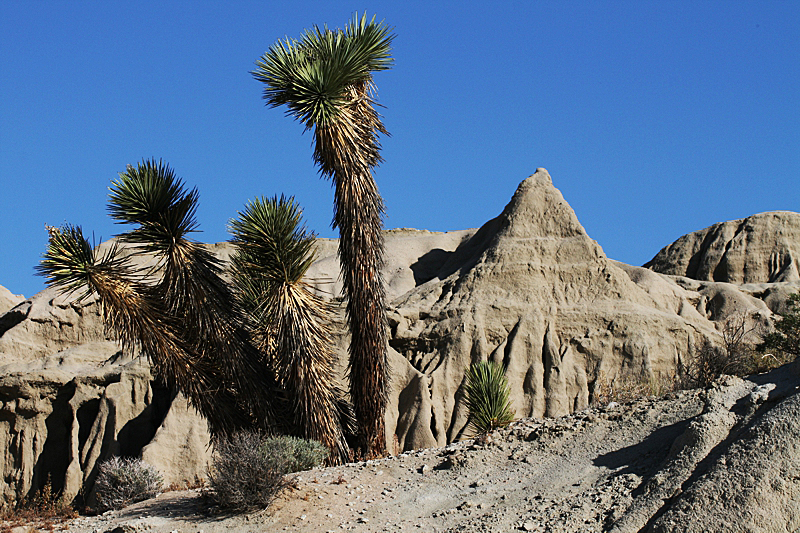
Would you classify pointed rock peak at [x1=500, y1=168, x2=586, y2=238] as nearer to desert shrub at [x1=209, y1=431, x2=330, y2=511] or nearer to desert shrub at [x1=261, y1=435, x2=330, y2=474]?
desert shrub at [x1=261, y1=435, x2=330, y2=474]

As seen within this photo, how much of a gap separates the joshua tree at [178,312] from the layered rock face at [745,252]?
27682 millimetres

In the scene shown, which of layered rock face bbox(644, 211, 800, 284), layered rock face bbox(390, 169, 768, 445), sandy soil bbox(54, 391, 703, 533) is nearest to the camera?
sandy soil bbox(54, 391, 703, 533)

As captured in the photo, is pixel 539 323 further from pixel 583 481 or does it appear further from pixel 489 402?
pixel 583 481

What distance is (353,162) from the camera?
623 inches

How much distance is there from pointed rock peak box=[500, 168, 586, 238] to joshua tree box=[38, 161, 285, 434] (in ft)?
39.1

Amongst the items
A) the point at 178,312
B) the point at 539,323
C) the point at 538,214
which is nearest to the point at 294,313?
the point at 178,312

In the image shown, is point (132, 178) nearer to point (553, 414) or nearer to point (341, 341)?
point (341, 341)

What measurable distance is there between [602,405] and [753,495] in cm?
433

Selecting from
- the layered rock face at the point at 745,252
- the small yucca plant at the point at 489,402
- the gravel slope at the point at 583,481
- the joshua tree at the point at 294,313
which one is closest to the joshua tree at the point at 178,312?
the joshua tree at the point at 294,313

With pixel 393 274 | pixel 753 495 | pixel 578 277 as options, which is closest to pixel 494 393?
pixel 753 495

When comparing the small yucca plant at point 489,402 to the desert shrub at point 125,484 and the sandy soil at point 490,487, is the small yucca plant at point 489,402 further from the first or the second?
the desert shrub at point 125,484

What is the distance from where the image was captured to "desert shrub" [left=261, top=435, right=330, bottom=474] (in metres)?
12.3

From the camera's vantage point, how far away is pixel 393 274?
3438 cm

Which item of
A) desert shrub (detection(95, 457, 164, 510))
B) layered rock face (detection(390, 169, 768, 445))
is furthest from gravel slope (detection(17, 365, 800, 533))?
layered rock face (detection(390, 169, 768, 445))
